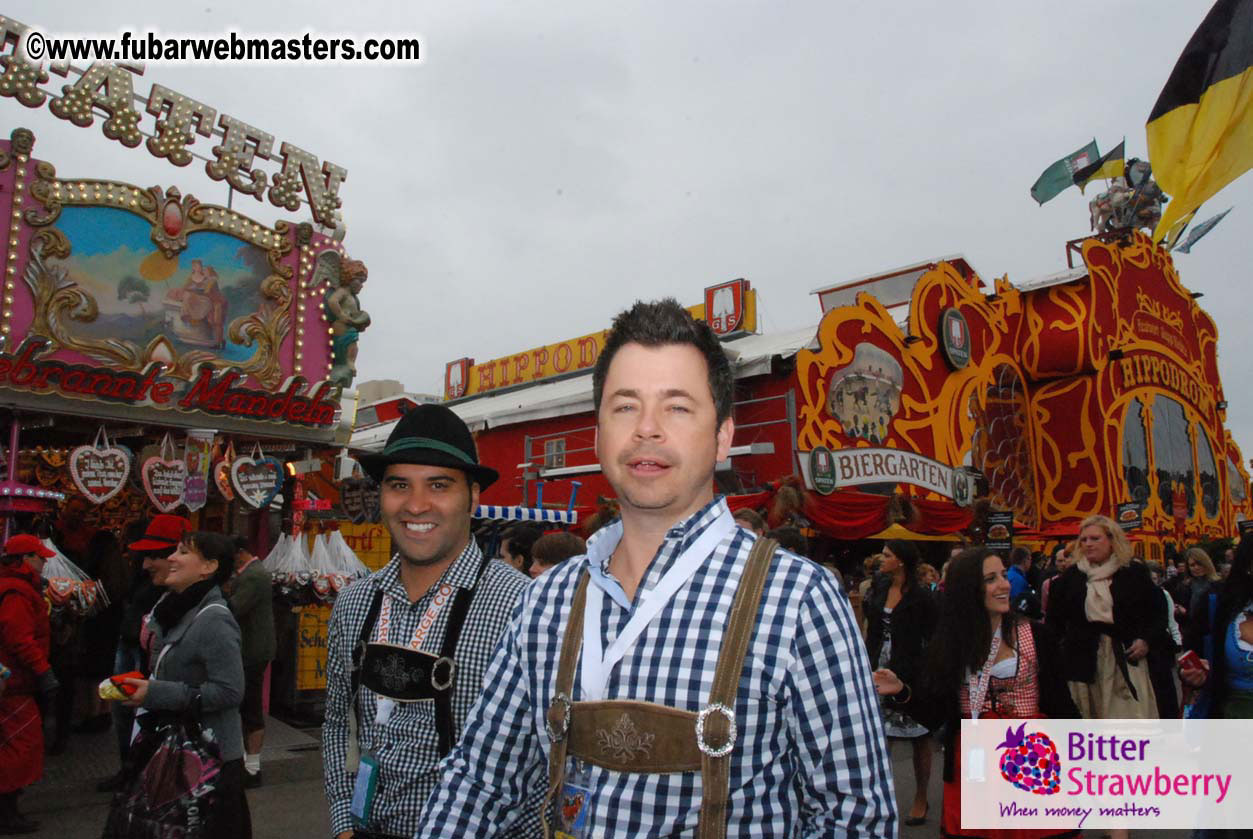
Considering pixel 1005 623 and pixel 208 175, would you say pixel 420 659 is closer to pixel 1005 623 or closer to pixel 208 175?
pixel 1005 623

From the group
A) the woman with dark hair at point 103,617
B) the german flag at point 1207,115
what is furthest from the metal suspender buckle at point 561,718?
the woman with dark hair at point 103,617

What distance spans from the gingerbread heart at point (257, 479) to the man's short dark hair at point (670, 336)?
835 cm

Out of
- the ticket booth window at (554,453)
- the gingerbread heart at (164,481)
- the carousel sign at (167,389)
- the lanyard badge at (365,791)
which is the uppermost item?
the ticket booth window at (554,453)

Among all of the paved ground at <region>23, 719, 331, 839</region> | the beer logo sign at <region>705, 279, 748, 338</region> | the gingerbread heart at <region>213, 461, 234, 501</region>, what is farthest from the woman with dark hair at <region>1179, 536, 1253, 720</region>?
the beer logo sign at <region>705, 279, 748, 338</region>

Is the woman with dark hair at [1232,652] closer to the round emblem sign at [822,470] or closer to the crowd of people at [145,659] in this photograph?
the crowd of people at [145,659]

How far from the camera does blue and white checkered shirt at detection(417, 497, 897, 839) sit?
5.04 feet

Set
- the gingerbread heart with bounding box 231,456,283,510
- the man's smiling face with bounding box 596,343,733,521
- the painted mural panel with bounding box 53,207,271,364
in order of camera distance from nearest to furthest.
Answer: the man's smiling face with bounding box 596,343,733,521
the painted mural panel with bounding box 53,207,271,364
the gingerbread heart with bounding box 231,456,283,510

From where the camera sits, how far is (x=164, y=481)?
8758 mm

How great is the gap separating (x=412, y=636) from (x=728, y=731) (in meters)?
1.57

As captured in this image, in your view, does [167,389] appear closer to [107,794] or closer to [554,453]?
[107,794]

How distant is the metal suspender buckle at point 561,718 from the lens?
5.50 ft

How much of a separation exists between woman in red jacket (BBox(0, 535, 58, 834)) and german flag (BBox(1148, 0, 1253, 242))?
709 centimetres

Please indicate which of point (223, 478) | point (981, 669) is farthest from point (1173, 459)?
point (223, 478)

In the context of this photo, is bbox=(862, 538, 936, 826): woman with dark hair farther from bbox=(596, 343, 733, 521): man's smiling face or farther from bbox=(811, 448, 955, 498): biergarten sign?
bbox=(811, 448, 955, 498): biergarten sign
